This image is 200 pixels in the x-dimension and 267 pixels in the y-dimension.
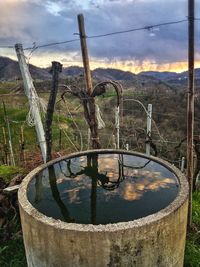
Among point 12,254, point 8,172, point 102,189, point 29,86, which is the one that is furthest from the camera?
point 8,172

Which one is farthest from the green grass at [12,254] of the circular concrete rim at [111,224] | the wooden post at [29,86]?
the wooden post at [29,86]

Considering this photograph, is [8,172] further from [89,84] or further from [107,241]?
[107,241]

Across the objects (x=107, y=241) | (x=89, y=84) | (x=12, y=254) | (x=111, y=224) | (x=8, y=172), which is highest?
(x=89, y=84)

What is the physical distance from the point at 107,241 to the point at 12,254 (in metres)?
2.42

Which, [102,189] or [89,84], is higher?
[89,84]

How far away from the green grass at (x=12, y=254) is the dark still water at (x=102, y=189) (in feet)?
3.92

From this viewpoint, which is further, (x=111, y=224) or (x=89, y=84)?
(x=89, y=84)

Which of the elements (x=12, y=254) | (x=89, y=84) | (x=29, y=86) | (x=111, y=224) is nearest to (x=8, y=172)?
(x=29, y=86)

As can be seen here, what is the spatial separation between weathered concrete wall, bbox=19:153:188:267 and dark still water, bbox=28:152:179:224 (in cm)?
38

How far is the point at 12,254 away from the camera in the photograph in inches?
169

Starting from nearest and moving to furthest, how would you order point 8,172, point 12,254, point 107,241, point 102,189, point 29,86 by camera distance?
point 107,241 → point 102,189 → point 12,254 → point 29,86 → point 8,172

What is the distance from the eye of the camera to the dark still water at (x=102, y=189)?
3170 millimetres

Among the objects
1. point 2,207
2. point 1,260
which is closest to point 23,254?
point 1,260

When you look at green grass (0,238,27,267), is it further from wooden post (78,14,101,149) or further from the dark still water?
wooden post (78,14,101,149)
